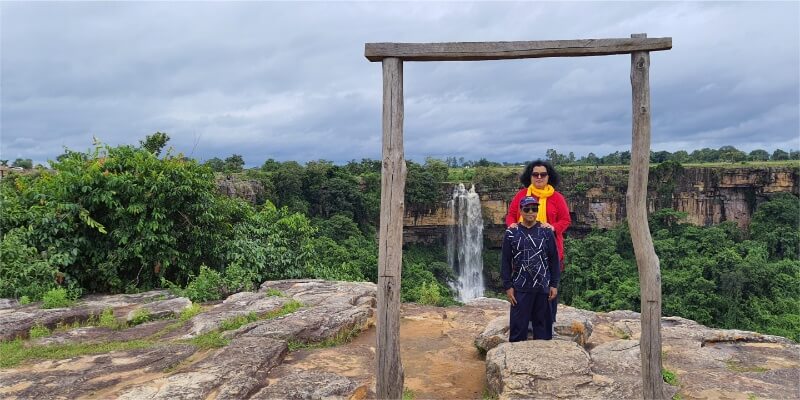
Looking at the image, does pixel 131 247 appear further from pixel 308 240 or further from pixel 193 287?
pixel 308 240

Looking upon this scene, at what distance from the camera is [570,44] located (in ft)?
12.3

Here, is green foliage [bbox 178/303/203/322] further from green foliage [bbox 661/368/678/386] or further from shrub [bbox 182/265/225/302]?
green foliage [bbox 661/368/678/386]

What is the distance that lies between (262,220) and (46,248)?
11.0 feet

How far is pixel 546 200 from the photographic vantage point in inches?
170

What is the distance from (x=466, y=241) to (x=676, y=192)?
50.7 feet

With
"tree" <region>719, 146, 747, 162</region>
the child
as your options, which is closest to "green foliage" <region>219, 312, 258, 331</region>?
the child

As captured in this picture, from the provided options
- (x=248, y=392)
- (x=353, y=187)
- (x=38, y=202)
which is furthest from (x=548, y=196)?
Answer: (x=353, y=187)

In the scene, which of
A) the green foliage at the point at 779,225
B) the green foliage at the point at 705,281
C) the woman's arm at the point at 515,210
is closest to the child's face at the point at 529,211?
the woman's arm at the point at 515,210

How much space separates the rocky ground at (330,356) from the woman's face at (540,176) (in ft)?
4.40

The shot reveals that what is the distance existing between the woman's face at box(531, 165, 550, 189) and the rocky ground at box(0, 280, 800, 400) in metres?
1.34

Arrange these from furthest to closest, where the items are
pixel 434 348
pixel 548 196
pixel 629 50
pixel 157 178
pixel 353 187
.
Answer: pixel 353 187 < pixel 157 178 < pixel 434 348 < pixel 548 196 < pixel 629 50

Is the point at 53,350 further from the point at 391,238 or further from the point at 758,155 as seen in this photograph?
the point at 758,155

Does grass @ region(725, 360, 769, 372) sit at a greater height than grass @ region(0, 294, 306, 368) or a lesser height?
lesser

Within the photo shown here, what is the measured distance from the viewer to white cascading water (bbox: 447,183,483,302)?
3853cm
